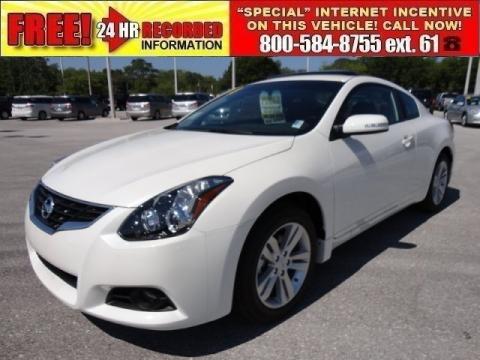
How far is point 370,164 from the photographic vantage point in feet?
11.8

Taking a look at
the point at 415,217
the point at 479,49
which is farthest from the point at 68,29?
the point at 415,217

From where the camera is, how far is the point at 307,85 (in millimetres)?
3852

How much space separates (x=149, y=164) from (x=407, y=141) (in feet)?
8.47

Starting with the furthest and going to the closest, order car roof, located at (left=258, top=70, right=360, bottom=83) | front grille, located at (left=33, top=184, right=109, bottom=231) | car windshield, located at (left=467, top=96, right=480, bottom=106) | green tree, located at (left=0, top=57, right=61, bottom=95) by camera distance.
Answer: green tree, located at (left=0, top=57, right=61, bottom=95) < car windshield, located at (left=467, top=96, right=480, bottom=106) < car roof, located at (left=258, top=70, right=360, bottom=83) < front grille, located at (left=33, top=184, right=109, bottom=231)

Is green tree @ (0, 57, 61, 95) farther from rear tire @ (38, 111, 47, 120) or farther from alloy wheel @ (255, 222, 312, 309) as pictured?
alloy wheel @ (255, 222, 312, 309)

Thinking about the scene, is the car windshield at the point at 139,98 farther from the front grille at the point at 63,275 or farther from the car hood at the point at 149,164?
the front grille at the point at 63,275

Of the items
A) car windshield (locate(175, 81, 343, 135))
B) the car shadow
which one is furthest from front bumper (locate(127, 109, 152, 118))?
the car shadow

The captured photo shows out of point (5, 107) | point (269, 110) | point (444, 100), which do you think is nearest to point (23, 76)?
point (5, 107)

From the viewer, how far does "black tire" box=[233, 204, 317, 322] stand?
2598 millimetres

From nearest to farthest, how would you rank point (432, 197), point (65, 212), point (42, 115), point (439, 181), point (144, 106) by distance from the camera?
point (65, 212) < point (432, 197) < point (439, 181) < point (144, 106) < point (42, 115)

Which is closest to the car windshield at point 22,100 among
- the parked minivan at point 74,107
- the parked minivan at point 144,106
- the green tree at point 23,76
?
the parked minivan at point 74,107

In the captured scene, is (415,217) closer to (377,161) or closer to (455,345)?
(377,161)

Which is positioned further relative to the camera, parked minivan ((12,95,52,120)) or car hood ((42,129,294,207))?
parked minivan ((12,95,52,120))

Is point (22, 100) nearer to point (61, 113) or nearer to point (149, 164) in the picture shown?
point (61, 113)
